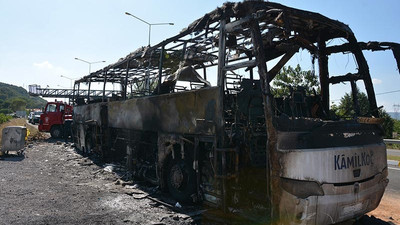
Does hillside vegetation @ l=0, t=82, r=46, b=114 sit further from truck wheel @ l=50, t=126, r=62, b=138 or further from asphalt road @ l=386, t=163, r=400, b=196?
asphalt road @ l=386, t=163, r=400, b=196

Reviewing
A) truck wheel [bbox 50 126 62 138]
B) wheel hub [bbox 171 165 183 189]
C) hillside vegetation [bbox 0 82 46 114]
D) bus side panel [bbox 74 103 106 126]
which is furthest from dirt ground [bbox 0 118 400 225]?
hillside vegetation [bbox 0 82 46 114]

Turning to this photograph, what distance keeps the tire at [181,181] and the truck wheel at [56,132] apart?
17.0 m

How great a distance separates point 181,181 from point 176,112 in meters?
1.39

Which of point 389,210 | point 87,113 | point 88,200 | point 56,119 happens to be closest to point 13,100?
point 56,119

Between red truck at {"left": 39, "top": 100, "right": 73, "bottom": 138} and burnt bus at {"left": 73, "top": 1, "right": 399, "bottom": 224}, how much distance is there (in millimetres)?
14383

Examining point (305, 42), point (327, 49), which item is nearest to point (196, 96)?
point (305, 42)

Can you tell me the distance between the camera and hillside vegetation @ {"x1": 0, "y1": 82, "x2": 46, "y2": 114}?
320 ft

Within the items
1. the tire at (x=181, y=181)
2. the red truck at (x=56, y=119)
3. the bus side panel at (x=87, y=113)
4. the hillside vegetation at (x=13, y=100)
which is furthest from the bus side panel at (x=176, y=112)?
the hillside vegetation at (x=13, y=100)

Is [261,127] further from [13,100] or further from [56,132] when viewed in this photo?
[13,100]

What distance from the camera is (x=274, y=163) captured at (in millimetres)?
3977

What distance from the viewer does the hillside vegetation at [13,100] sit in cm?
9756

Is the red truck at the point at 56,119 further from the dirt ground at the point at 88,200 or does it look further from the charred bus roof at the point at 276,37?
the charred bus roof at the point at 276,37

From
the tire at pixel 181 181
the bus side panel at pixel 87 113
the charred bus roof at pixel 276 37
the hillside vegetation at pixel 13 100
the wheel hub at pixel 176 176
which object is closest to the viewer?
the charred bus roof at pixel 276 37

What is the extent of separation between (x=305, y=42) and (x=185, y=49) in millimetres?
2599
